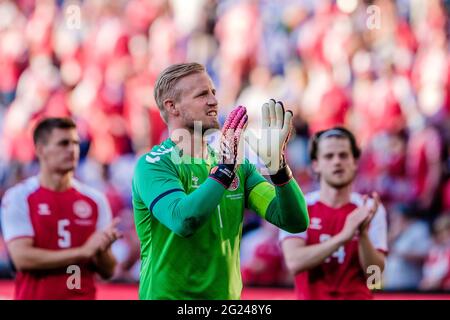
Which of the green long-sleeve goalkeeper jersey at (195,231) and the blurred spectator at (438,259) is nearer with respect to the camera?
the green long-sleeve goalkeeper jersey at (195,231)

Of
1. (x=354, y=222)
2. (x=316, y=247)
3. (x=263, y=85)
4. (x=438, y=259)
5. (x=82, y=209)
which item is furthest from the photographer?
(x=263, y=85)

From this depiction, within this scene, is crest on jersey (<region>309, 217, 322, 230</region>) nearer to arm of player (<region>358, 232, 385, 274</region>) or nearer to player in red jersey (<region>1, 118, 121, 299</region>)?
arm of player (<region>358, 232, 385, 274</region>)

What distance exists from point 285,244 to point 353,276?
402 mm

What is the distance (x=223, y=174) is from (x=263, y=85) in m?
5.80

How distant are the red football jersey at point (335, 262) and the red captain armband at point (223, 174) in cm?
185

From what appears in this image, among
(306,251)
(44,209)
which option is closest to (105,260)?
(44,209)

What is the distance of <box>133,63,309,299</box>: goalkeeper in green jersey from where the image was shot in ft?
10.4

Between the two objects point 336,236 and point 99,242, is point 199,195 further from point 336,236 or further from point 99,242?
point 99,242

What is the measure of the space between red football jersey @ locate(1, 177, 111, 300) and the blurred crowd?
130 inches

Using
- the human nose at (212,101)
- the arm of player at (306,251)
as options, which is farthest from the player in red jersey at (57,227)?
the human nose at (212,101)

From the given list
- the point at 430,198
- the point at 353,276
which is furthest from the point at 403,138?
the point at 353,276

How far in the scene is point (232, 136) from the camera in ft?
10.5

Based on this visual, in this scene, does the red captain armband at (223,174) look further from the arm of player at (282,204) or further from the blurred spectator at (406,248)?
the blurred spectator at (406,248)

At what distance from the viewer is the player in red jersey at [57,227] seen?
16.3 feet
